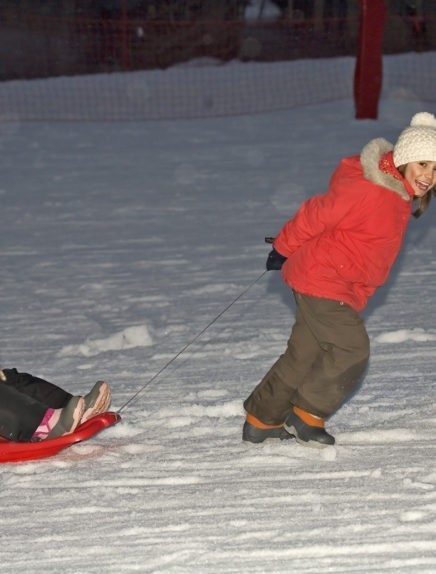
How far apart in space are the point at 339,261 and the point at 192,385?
125cm

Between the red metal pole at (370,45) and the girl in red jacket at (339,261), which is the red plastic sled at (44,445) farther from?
the red metal pole at (370,45)

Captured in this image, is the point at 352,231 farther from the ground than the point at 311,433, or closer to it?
farther from the ground

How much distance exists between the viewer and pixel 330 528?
3.20 metres

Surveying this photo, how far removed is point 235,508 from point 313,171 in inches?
282

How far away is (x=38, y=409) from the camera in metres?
3.91

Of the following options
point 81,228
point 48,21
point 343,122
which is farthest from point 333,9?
point 81,228

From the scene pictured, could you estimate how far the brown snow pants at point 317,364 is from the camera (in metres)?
3.71

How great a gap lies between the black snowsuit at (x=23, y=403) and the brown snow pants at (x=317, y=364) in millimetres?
730

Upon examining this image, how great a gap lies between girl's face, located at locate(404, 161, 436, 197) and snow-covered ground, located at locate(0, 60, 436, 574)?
3.03ft

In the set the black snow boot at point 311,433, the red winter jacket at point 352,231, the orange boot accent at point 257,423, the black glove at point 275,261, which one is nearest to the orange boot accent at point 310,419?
the black snow boot at point 311,433

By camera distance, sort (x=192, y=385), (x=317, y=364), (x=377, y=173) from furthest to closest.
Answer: (x=192, y=385) < (x=317, y=364) < (x=377, y=173)

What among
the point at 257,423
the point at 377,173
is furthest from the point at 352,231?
the point at 257,423

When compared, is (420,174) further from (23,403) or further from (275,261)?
(23,403)

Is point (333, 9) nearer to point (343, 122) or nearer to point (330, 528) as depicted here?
point (343, 122)
